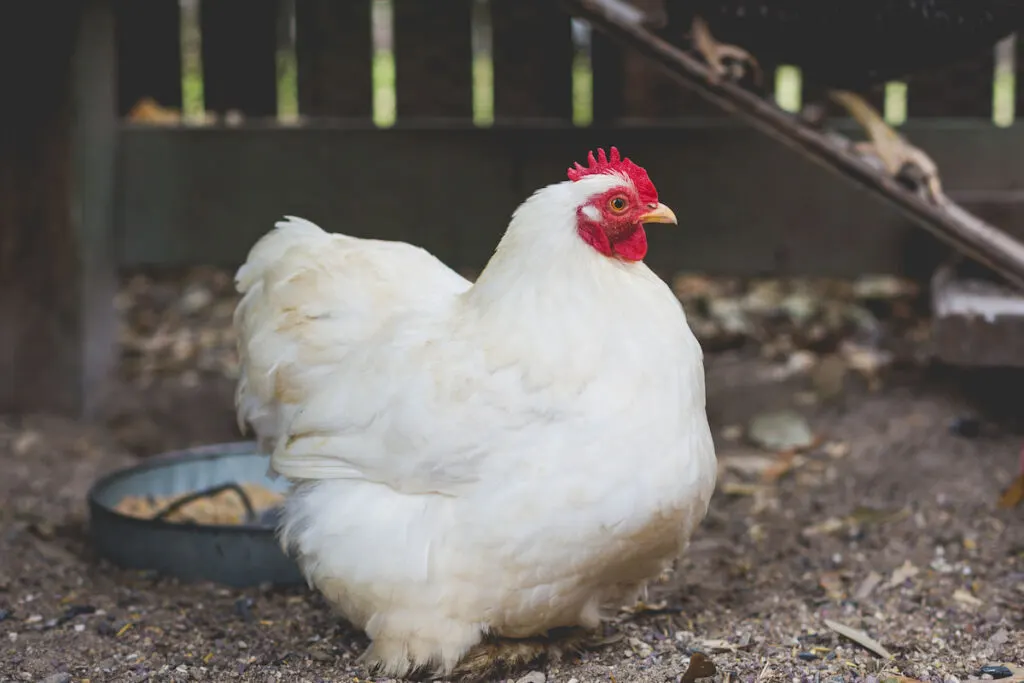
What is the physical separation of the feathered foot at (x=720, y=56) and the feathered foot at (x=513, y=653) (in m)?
1.58

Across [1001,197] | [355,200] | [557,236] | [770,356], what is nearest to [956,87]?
[1001,197]

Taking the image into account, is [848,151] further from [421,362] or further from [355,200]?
[355,200]

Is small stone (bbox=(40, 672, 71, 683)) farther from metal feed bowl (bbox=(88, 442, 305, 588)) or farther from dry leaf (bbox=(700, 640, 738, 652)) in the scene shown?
dry leaf (bbox=(700, 640, 738, 652))

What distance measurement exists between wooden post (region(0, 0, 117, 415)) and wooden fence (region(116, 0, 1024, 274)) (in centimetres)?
21

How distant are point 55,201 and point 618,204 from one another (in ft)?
8.06

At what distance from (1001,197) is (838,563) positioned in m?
1.60

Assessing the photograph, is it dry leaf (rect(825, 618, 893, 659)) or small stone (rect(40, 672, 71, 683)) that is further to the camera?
dry leaf (rect(825, 618, 893, 659))

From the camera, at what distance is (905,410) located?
3906 mm

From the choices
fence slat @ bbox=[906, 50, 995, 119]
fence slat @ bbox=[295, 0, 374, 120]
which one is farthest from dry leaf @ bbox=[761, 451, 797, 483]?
fence slat @ bbox=[295, 0, 374, 120]

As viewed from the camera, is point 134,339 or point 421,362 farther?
point 134,339

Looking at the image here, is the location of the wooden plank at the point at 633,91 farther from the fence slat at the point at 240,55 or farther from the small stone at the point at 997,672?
the small stone at the point at 997,672

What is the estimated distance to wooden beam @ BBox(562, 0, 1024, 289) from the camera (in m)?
2.96

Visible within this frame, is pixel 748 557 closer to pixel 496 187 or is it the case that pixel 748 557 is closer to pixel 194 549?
pixel 194 549

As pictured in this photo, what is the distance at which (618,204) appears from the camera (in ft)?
7.07
